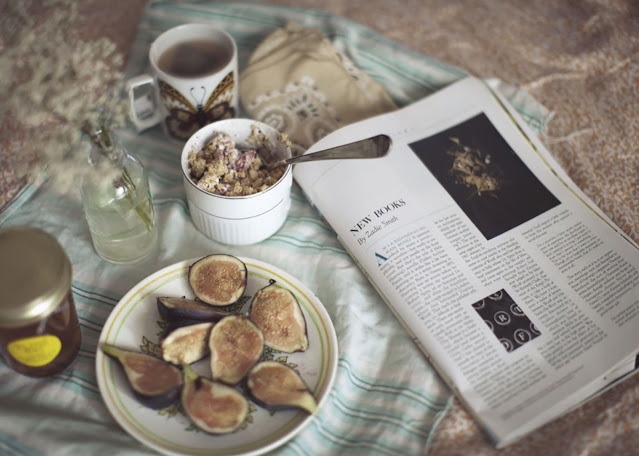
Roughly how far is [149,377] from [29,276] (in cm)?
20

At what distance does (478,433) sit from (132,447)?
0.46 metres

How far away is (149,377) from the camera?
2.41ft

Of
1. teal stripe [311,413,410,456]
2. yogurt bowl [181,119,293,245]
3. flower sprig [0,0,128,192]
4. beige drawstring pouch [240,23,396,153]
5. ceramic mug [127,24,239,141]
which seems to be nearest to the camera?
flower sprig [0,0,128,192]

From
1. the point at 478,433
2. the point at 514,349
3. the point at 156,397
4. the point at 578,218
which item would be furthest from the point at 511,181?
the point at 156,397

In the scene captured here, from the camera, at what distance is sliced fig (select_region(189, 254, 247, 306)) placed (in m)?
0.82

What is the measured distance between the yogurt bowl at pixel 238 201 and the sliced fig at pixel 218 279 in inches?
2.8

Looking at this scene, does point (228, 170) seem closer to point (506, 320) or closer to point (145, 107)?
point (145, 107)

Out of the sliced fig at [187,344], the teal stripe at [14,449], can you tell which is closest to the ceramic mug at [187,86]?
the sliced fig at [187,344]

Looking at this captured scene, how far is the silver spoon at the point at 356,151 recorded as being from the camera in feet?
2.56

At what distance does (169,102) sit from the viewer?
0.98m

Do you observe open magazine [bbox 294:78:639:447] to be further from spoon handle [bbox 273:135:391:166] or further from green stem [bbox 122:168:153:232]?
green stem [bbox 122:168:153:232]

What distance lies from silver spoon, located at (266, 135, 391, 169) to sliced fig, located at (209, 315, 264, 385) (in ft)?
0.85

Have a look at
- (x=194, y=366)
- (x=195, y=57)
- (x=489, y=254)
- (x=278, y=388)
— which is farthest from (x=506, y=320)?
(x=195, y=57)

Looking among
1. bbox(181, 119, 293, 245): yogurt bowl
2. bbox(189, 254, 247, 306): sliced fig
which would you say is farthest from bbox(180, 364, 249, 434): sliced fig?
bbox(181, 119, 293, 245): yogurt bowl
